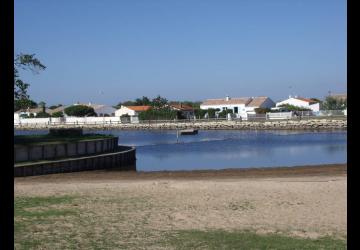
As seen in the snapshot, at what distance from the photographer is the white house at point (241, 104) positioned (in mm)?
121794

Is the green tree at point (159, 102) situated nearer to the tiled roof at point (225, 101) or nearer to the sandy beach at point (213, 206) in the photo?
the tiled roof at point (225, 101)

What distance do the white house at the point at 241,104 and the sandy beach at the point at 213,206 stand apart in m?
101

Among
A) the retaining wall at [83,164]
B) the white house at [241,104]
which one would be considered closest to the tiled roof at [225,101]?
the white house at [241,104]

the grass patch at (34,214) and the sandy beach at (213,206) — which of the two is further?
the sandy beach at (213,206)

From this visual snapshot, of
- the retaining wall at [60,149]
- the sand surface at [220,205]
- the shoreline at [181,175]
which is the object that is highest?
the retaining wall at [60,149]

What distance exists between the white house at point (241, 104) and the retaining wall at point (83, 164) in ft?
285

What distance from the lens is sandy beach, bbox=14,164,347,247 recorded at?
1005 cm

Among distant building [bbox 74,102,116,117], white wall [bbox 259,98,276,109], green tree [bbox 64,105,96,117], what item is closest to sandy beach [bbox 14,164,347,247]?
white wall [bbox 259,98,276,109]

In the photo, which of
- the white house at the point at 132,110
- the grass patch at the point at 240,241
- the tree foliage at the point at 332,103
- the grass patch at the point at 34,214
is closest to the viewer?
the grass patch at the point at 240,241

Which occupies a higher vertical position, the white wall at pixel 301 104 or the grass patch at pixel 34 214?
the white wall at pixel 301 104

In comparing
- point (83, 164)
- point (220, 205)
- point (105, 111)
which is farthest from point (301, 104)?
point (220, 205)

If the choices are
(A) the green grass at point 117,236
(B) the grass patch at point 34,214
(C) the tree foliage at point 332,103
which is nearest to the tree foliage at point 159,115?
(C) the tree foliage at point 332,103

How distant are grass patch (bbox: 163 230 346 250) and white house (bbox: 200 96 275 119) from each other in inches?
4297

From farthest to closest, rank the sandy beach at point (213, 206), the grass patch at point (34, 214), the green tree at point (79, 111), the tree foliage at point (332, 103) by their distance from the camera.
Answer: the green tree at point (79, 111)
the tree foliage at point (332, 103)
the sandy beach at point (213, 206)
the grass patch at point (34, 214)
